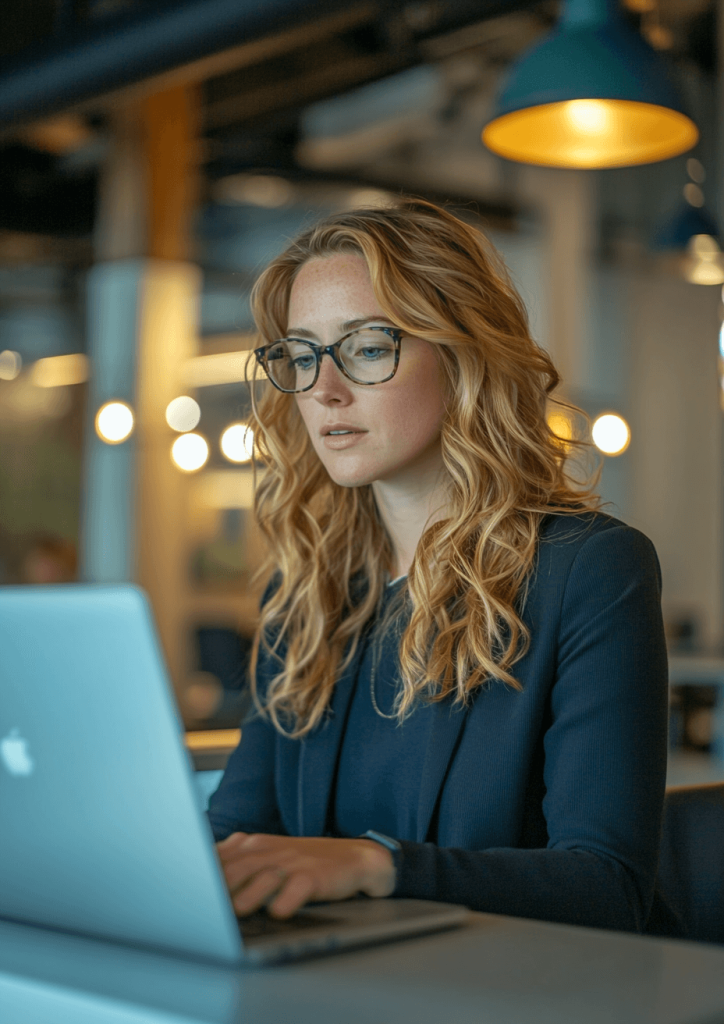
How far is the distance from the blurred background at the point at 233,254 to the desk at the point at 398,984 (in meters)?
2.76

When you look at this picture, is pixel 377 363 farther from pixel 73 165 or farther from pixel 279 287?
pixel 73 165

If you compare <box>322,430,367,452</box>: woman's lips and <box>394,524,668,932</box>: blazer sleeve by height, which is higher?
<box>322,430,367,452</box>: woman's lips

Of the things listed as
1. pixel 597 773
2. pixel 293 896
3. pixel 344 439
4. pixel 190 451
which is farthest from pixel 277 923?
pixel 190 451

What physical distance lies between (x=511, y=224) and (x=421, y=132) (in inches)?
42.1

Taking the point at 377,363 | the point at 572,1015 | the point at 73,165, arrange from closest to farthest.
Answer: the point at 572,1015
the point at 377,363
the point at 73,165

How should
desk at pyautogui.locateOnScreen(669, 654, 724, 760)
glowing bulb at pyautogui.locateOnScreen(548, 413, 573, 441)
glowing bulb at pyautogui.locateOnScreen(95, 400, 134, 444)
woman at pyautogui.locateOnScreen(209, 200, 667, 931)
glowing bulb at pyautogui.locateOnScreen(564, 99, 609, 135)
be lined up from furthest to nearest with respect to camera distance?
glowing bulb at pyautogui.locateOnScreen(95, 400, 134, 444)
desk at pyautogui.locateOnScreen(669, 654, 724, 760)
glowing bulb at pyautogui.locateOnScreen(564, 99, 609, 135)
glowing bulb at pyautogui.locateOnScreen(548, 413, 573, 441)
woman at pyautogui.locateOnScreen(209, 200, 667, 931)

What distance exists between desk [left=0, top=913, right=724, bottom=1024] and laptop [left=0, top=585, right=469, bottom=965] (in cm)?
3

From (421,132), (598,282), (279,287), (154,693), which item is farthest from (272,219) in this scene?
(154,693)

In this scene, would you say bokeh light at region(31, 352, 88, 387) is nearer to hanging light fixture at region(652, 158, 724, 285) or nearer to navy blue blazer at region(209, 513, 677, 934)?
hanging light fixture at region(652, 158, 724, 285)

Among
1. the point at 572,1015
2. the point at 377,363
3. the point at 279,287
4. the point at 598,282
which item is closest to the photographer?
the point at 572,1015

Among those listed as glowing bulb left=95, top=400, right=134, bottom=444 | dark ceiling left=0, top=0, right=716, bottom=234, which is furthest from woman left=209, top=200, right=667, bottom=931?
glowing bulb left=95, top=400, right=134, bottom=444

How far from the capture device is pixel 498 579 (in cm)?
171

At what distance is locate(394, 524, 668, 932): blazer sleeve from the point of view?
1.31 m

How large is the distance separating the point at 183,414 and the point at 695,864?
5321 millimetres
